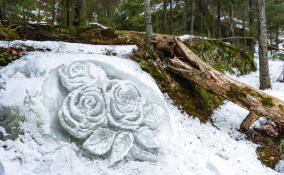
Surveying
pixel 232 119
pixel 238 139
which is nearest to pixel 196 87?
pixel 232 119

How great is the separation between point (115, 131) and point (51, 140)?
731 millimetres

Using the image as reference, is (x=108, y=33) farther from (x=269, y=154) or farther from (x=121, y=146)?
(x=269, y=154)

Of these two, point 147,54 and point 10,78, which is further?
point 147,54

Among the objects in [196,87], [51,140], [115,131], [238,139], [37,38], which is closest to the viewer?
[51,140]

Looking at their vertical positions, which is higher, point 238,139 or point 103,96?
point 103,96

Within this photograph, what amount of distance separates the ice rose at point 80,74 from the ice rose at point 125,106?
298 millimetres

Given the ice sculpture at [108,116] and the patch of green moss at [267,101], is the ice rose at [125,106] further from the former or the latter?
the patch of green moss at [267,101]

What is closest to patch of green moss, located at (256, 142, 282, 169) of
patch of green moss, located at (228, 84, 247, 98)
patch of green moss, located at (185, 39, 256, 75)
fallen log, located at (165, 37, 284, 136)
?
fallen log, located at (165, 37, 284, 136)

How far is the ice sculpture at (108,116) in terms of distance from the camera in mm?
2012

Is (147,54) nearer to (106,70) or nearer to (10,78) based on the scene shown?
(106,70)

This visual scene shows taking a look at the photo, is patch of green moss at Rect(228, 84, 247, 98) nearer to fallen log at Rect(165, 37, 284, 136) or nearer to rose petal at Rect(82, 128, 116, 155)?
fallen log at Rect(165, 37, 284, 136)

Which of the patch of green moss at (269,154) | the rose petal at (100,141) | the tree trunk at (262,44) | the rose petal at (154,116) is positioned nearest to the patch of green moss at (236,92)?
the patch of green moss at (269,154)

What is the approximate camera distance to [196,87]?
4043mm

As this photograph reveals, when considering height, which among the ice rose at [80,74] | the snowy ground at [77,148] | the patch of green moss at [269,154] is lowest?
the patch of green moss at [269,154]
